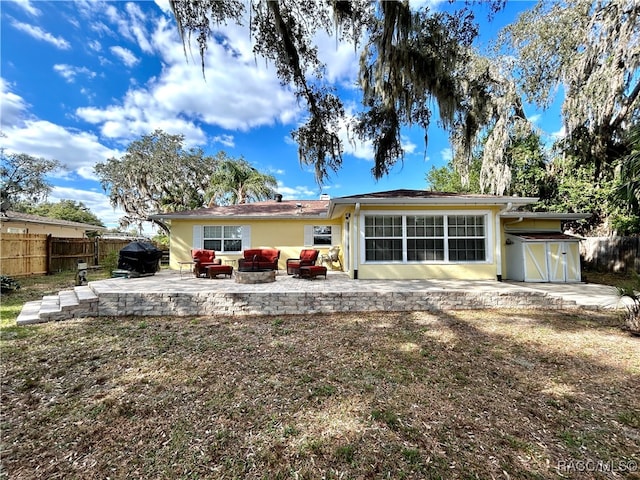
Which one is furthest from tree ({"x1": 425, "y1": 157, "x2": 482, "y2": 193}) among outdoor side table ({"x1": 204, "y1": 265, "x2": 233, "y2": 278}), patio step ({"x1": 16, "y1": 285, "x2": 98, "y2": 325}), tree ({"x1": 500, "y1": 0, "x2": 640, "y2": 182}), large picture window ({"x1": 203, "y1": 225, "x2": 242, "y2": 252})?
patio step ({"x1": 16, "y1": 285, "x2": 98, "y2": 325})

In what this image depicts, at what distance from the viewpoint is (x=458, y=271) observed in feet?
27.7

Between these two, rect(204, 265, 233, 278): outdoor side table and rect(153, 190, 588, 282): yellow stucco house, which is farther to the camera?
rect(204, 265, 233, 278): outdoor side table

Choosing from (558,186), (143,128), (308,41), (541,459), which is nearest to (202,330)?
(541,459)

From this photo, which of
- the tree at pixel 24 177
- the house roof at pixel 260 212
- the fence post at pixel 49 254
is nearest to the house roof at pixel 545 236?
the house roof at pixel 260 212

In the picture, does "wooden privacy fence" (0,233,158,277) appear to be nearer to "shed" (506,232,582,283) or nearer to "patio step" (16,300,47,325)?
"patio step" (16,300,47,325)

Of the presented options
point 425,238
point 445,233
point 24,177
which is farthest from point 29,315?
point 24,177

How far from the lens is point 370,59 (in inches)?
238

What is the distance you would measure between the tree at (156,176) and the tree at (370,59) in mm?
17458

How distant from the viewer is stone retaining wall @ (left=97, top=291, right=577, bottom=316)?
6.07 m

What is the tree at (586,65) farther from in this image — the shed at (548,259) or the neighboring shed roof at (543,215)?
the shed at (548,259)

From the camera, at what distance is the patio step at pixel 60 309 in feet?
18.0

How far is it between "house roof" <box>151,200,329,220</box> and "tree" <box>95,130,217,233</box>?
34.4ft

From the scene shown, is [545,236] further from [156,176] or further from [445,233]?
[156,176]

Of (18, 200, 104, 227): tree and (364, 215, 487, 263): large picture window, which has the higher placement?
(18, 200, 104, 227): tree
